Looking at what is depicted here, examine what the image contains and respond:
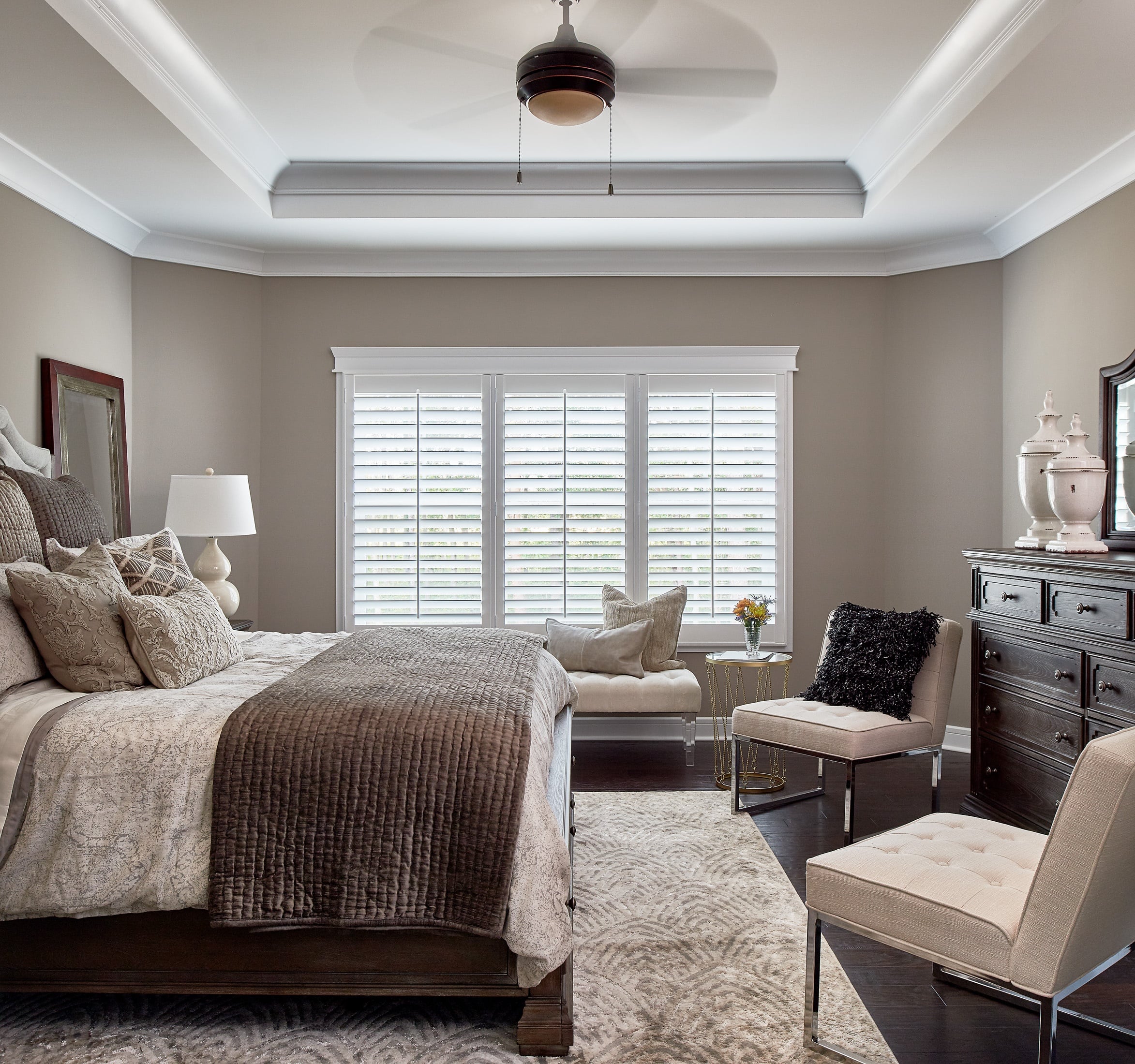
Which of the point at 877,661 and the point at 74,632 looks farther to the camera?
the point at 877,661

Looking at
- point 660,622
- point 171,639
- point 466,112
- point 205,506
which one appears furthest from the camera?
point 660,622

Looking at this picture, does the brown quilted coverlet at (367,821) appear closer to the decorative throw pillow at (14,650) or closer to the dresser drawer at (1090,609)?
the decorative throw pillow at (14,650)

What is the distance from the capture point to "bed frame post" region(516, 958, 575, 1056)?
2.09 meters

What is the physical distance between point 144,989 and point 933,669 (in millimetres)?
2972

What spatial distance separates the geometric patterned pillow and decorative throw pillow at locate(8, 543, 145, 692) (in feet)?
1.00

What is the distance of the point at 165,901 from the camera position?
6.77ft

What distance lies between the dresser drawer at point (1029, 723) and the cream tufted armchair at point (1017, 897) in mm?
1062

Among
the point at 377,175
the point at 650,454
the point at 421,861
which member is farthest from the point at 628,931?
the point at 377,175

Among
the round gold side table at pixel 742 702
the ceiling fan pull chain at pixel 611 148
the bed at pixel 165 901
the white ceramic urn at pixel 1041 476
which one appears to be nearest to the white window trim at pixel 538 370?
the round gold side table at pixel 742 702

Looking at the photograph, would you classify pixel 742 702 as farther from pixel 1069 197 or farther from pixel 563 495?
pixel 1069 197

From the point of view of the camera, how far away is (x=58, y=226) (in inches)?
161

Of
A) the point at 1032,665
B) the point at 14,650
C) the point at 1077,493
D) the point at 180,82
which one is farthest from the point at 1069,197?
the point at 14,650

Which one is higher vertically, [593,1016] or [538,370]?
[538,370]

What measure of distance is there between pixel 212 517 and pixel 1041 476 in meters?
3.72
